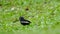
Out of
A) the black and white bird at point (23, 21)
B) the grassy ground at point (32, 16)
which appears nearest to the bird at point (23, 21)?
the black and white bird at point (23, 21)

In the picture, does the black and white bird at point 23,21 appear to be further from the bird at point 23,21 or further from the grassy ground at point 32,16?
the grassy ground at point 32,16

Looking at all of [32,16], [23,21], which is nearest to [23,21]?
[23,21]

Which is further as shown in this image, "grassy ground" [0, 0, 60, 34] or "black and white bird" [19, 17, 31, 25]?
"black and white bird" [19, 17, 31, 25]

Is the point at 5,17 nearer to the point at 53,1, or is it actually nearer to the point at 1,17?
the point at 1,17

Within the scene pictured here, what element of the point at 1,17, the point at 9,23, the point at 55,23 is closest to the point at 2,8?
the point at 1,17

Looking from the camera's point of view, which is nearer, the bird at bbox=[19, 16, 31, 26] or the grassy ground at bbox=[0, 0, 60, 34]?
the grassy ground at bbox=[0, 0, 60, 34]

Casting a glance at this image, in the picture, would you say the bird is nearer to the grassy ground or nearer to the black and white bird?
the black and white bird

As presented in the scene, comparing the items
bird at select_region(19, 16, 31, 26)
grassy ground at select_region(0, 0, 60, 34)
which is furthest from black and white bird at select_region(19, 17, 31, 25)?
grassy ground at select_region(0, 0, 60, 34)

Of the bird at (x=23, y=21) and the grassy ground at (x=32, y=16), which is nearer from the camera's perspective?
the grassy ground at (x=32, y=16)
